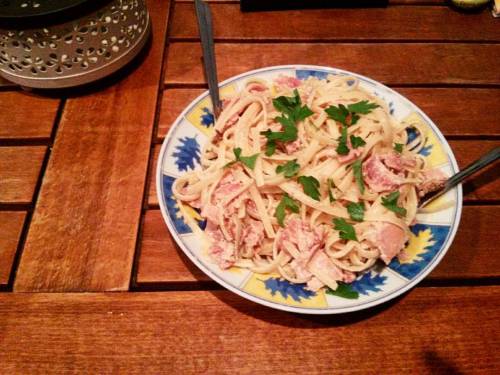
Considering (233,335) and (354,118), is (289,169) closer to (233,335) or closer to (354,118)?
(354,118)

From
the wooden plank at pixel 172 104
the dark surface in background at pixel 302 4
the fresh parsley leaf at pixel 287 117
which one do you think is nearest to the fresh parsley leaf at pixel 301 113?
the fresh parsley leaf at pixel 287 117

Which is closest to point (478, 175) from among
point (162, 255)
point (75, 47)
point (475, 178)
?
point (475, 178)

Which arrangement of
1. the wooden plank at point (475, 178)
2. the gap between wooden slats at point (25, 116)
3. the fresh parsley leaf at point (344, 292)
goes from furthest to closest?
the gap between wooden slats at point (25, 116) < the wooden plank at point (475, 178) < the fresh parsley leaf at point (344, 292)

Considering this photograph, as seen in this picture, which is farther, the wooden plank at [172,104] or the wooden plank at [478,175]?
the wooden plank at [172,104]

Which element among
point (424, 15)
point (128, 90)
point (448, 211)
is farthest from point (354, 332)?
point (424, 15)

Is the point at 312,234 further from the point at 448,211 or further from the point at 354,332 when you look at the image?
the point at 448,211

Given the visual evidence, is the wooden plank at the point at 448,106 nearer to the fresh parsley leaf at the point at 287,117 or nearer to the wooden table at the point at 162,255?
the wooden table at the point at 162,255
